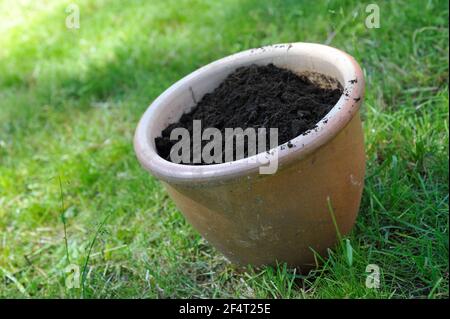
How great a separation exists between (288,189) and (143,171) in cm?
111

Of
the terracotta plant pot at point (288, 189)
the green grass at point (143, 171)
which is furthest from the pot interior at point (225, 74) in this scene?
the green grass at point (143, 171)

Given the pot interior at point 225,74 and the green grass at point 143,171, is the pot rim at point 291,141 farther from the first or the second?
the green grass at point 143,171

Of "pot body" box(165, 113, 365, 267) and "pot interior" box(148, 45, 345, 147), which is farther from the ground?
"pot interior" box(148, 45, 345, 147)

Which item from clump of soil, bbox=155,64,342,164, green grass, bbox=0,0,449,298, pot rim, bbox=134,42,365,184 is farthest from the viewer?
green grass, bbox=0,0,449,298

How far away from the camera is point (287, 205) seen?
1704 mm

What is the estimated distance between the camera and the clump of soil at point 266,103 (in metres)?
1.86

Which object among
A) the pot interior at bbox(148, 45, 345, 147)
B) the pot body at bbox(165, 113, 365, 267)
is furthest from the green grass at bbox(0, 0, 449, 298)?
the pot interior at bbox(148, 45, 345, 147)

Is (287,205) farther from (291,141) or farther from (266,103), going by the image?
(266,103)

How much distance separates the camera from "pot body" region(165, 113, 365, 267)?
167 centimetres

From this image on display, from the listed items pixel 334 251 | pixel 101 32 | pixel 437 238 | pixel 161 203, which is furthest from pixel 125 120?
pixel 437 238

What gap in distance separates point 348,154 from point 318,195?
0.50 ft

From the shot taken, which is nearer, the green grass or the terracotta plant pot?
the terracotta plant pot

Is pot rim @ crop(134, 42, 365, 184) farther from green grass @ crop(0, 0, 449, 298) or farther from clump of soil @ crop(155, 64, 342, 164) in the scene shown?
green grass @ crop(0, 0, 449, 298)

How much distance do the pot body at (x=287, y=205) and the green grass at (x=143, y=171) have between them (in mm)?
79
